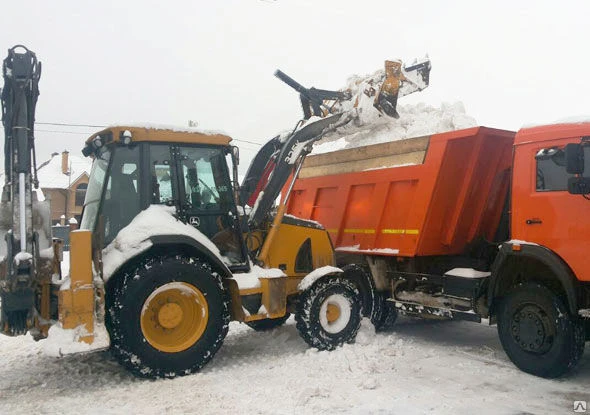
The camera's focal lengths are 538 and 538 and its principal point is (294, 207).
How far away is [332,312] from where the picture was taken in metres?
6.49

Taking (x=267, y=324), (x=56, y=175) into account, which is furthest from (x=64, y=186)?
(x=267, y=324)

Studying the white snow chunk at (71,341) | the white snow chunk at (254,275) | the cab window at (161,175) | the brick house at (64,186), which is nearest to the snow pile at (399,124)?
the white snow chunk at (254,275)

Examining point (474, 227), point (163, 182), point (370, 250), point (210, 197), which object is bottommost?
point (370, 250)

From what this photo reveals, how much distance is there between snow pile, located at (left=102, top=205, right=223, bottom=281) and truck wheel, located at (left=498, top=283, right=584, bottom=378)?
3.07 metres

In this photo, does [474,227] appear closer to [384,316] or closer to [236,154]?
[384,316]

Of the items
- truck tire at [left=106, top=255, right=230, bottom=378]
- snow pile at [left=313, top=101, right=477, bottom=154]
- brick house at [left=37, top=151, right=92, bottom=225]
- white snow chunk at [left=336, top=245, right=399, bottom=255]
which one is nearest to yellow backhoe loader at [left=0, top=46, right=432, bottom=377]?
truck tire at [left=106, top=255, right=230, bottom=378]

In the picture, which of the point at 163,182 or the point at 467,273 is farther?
the point at 467,273

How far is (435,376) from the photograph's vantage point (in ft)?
17.6

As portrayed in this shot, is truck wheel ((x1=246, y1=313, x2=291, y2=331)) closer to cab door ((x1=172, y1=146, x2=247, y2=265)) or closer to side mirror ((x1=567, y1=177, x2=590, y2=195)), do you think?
cab door ((x1=172, y1=146, x2=247, y2=265))

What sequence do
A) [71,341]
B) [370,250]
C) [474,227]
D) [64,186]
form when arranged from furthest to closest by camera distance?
[64,186] < [370,250] < [474,227] < [71,341]

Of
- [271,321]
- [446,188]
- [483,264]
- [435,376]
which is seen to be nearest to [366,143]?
[446,188]

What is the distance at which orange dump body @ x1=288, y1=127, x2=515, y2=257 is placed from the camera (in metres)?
6.59

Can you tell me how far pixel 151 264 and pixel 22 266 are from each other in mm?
1112

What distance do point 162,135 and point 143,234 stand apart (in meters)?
1.11
